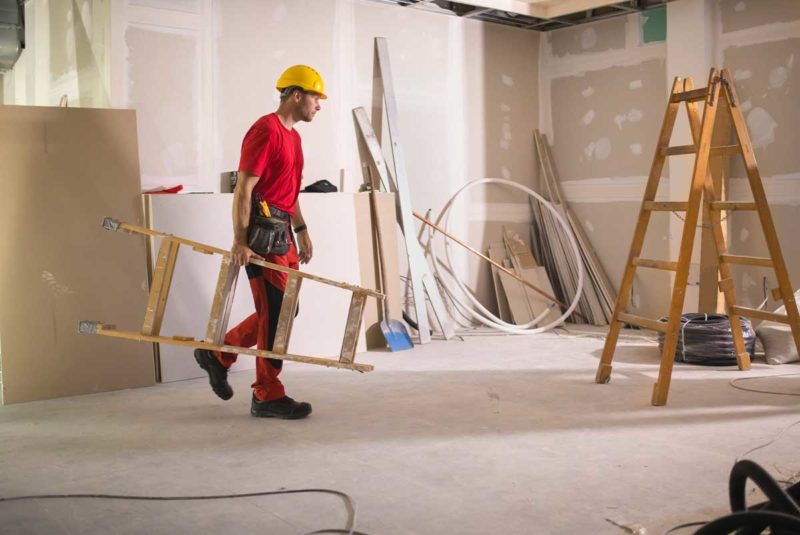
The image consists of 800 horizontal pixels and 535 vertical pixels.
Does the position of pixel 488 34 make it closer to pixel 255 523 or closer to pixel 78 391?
pixel 78 391

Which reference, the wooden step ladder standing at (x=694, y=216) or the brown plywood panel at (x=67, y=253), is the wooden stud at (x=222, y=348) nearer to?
the brown plywood panel at (x=67, y=253)

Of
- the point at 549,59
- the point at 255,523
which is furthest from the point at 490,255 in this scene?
the point at 255,523

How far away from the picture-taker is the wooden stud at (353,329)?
12.0ft

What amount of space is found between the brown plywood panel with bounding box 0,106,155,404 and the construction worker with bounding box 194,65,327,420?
0.99 meters

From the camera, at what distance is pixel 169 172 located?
210 inches

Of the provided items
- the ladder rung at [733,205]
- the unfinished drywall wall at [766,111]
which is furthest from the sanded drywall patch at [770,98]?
the ladder rung at [733,205]

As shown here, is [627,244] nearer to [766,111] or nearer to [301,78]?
[766,111]

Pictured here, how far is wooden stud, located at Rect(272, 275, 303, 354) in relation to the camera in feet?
12.1

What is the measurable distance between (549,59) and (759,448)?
493 centimetres

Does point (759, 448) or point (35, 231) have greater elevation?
point (35, 231)

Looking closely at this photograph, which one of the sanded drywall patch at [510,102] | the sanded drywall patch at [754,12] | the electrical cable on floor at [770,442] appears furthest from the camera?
the sanded drywall patch at [510,102]

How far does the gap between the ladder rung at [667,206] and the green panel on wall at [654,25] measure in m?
2.71

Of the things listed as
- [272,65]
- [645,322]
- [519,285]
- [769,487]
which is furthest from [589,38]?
[769,487]

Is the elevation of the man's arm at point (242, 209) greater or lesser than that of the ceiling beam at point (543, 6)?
lesser
